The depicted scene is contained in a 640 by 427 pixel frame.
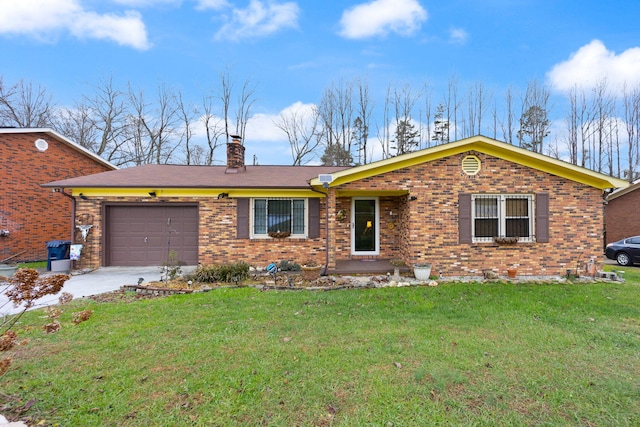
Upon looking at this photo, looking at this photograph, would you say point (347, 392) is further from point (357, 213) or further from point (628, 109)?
point (628, 109)

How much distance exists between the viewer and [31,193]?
11.8 meters

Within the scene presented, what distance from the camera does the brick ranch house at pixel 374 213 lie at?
8242 mm

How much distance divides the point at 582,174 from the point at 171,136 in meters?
24.2

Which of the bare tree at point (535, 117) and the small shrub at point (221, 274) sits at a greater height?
the bare tree at point (535, 117)

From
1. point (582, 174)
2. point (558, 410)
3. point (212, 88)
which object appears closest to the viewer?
point (558, 410)

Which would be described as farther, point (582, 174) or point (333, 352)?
point (582, 174)

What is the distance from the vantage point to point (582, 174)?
810 centimetres

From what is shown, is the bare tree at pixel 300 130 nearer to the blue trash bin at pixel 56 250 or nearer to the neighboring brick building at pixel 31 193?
the neighboring brick building at pixel 31 193

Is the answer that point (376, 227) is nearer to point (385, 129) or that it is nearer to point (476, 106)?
point (385, 129)

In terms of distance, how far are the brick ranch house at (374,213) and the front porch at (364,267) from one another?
208 mm

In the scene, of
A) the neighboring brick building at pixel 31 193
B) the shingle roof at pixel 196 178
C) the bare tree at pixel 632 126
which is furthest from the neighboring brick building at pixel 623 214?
the neighboring brick building at pixel 31 193

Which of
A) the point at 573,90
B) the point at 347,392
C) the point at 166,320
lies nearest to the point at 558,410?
the point at 347,392

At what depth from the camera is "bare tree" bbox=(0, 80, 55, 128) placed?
61.5 ft

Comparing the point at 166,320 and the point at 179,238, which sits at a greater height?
the point at 179,238
